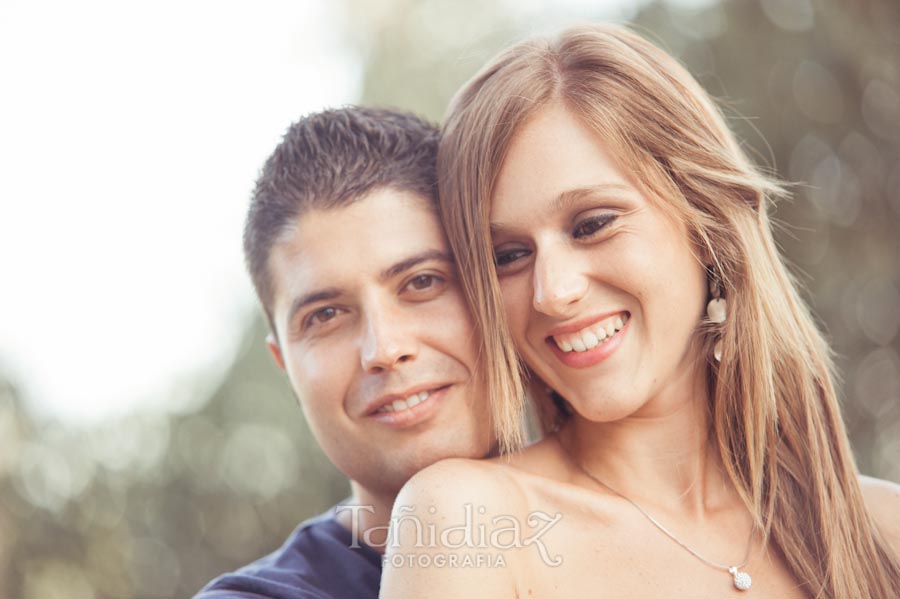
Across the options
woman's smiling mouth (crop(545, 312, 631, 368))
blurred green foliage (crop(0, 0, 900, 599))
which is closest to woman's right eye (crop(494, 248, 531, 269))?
woman's smiling mouth (crop(545, 312, 631, 368))

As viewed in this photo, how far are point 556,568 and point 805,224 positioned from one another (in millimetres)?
4740

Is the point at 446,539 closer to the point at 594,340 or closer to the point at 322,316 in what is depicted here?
the point at 594,340

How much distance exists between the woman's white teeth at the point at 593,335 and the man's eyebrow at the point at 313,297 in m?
0.79

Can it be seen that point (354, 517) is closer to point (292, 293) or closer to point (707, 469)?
point (292, 293)

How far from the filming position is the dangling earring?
260cm

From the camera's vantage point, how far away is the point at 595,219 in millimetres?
2398

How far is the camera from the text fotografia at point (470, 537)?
2143mm

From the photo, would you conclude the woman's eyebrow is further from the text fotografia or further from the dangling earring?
the text fotografia

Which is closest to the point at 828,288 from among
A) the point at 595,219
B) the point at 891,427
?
the point at 891,427

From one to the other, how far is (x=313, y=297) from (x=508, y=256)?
0.70 m

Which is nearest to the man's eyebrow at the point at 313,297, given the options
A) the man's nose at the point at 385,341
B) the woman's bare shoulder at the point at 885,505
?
the man's nose at the point at 385,341

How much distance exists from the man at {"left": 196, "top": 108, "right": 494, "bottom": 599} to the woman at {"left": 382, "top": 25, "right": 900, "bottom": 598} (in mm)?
212

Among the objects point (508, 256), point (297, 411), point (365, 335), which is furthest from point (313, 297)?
point (297, 411)

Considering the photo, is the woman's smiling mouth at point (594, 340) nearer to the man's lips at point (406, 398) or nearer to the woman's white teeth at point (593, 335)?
the woman's white teeth at point (593, 335)
